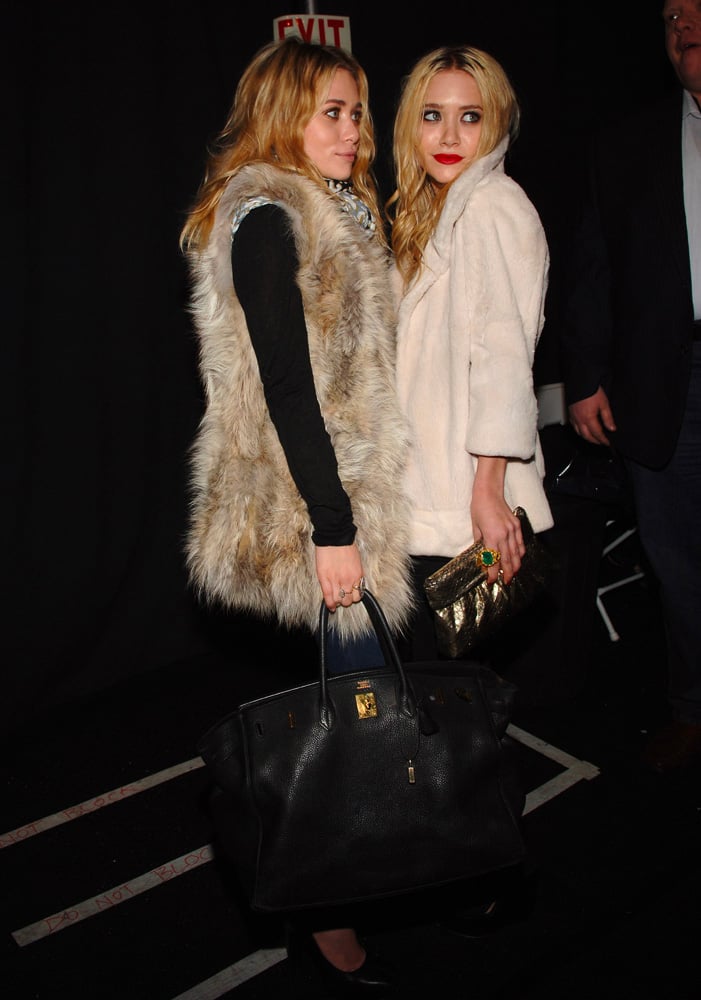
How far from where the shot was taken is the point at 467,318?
177 centimetres

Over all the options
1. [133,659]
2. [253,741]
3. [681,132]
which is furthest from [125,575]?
[681,132]

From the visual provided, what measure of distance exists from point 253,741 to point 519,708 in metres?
A: 1.73

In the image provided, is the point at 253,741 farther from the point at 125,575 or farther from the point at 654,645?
the point at 654,645

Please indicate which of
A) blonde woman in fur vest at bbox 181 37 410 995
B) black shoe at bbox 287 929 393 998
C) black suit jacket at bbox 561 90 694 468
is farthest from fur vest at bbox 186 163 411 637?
black suit jacket at bbox 561 90 694 468

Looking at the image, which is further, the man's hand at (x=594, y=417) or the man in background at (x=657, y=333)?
the man's hand at (x=594, y=417)

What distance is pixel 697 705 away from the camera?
107 inches

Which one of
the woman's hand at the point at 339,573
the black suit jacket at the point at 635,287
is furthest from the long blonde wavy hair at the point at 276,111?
the black suit jacket at the point at 635,287

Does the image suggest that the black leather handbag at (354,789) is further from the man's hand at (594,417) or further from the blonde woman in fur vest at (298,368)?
the man's hand at (594,417)

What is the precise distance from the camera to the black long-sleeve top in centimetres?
154

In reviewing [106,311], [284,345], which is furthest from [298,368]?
[106,311]

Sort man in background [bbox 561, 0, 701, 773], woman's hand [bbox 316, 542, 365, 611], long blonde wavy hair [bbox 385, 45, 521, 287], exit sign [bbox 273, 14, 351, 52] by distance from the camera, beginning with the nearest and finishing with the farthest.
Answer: woman's hand [bbox 316, 542, 365, 611], long blonde wavy hair [bbox 385, 45, 521, 287], man in background [bbox 561, 0, 701, 773], exit sign [bbox 273, 14, 351, 52]

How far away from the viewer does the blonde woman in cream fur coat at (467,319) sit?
175 cm

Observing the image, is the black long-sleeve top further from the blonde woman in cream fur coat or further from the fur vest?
the blonde woman in cream fur coat

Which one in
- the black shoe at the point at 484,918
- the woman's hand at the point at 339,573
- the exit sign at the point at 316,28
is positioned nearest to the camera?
the woman's hand at the point at 339,573
